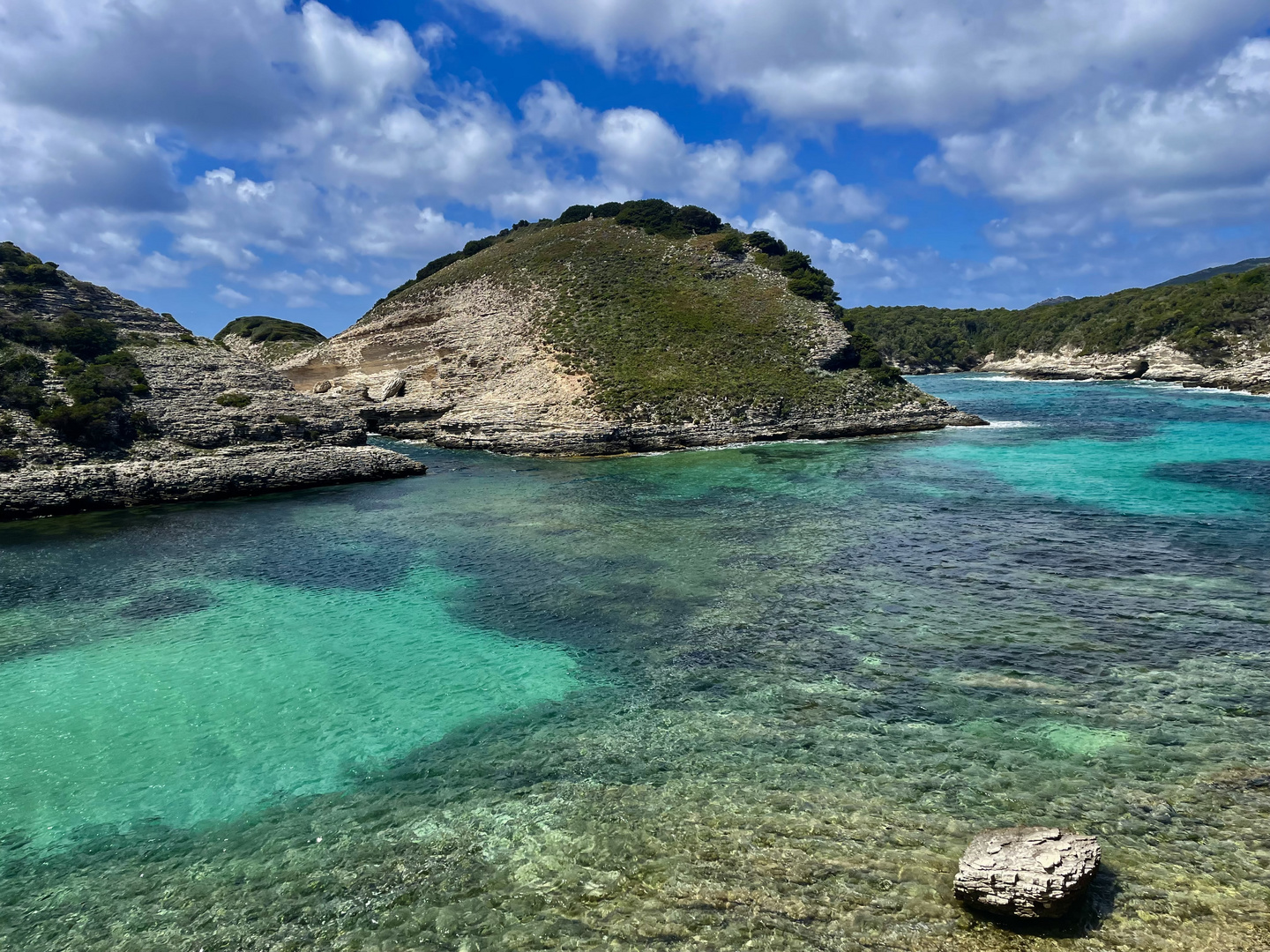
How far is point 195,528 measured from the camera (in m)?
35.5

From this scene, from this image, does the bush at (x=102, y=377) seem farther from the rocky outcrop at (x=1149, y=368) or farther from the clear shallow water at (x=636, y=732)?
the rocky outcrop at (x=1149, y=368)

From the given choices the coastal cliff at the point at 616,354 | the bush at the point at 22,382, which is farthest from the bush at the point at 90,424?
the coastal cliff at the point at 616,354

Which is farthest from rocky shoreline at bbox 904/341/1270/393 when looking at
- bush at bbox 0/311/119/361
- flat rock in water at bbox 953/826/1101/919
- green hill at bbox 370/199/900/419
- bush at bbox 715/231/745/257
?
bush at bbox 0/311/119/361

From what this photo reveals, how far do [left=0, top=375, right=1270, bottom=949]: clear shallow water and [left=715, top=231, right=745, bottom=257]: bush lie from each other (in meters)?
67.6

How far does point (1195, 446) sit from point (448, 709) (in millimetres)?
56545

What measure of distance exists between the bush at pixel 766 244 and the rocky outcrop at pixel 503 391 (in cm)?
744

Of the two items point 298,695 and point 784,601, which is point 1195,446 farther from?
point 298,695

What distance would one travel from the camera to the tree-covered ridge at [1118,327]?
10412 centimetres

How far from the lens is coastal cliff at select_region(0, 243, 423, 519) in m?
40.8

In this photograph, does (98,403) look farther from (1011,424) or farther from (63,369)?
(1011,424)

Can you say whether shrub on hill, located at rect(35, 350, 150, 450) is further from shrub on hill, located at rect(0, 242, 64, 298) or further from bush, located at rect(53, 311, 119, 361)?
shrub on hill, located at rect(0, 242, 64, 298)

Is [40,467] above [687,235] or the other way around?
the other way around

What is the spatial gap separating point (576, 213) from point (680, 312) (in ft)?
145

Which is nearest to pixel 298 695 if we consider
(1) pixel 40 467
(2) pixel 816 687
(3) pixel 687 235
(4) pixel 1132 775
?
(2) pixel 816 687
